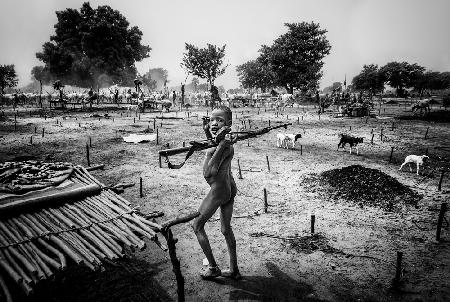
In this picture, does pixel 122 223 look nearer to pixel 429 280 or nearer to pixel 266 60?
pixel 429 280

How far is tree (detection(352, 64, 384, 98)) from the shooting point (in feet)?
195

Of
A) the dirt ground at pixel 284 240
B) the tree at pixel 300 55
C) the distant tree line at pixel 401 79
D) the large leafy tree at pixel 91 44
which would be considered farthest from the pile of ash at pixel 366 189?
the large leafy tree at pixel 91 44

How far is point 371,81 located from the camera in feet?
198

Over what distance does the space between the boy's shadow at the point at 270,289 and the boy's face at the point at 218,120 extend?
8.75 feet

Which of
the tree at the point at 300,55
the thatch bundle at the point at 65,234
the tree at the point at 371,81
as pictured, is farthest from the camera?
the tree at the point at 371,81

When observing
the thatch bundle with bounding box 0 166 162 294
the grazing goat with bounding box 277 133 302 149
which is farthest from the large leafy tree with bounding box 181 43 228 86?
the thatch bundle with bounding box 0 166 162 294

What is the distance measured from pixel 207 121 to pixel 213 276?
8.85 feet

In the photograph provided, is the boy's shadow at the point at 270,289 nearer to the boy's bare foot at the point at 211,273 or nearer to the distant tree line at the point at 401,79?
the boy's bare foot at the point at 211,273

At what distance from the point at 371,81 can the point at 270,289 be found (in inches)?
2582

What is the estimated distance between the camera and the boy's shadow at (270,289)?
15.1ft

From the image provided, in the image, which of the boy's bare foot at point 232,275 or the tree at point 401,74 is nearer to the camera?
the boy's bare foot at point 232,275

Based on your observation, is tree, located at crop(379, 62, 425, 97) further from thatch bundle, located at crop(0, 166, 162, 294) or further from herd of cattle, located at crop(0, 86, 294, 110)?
thatch bundle, located at crop(0, 166, 162, 294)

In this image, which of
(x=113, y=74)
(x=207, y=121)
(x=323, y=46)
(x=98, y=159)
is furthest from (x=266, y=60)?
(x=207, y=121)

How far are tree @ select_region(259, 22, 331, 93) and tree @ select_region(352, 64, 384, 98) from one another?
18562 mm
